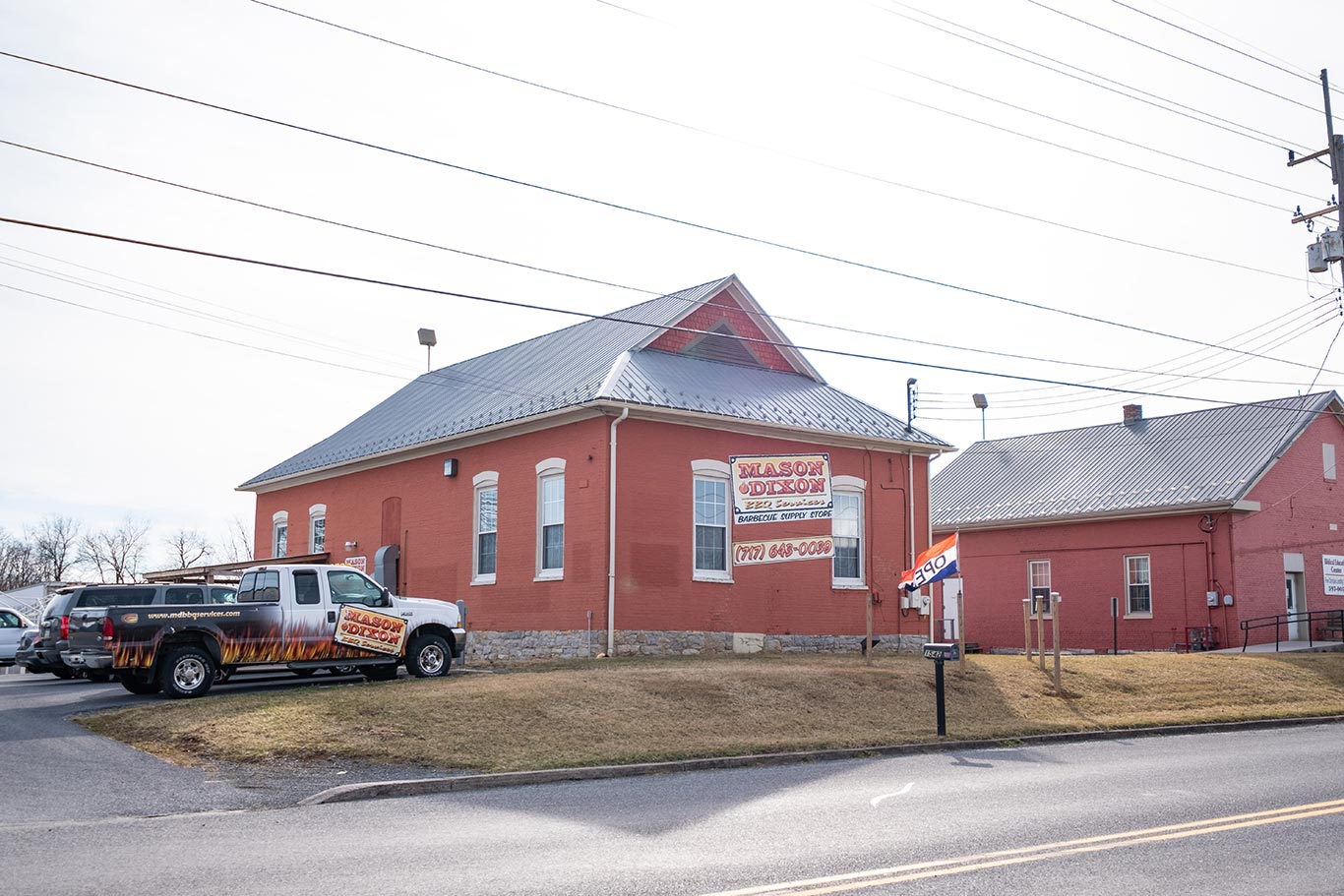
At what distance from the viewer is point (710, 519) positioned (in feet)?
79.0

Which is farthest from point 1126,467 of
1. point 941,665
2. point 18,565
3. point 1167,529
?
point 18,565

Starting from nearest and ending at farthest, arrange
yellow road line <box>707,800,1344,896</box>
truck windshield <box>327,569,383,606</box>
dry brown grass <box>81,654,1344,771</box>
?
1. yellow road line <box>707,800,1344,896</box>
2. dry brown grass <box>81,654,1344,771</box>
3. truck windshield <box>327,569,383,606</box>

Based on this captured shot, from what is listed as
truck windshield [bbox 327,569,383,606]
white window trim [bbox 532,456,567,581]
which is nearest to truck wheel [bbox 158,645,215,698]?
truck windshield [bbox 327,569,383,606]

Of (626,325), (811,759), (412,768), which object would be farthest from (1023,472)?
(412,768)

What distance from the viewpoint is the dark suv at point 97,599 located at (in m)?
21.8

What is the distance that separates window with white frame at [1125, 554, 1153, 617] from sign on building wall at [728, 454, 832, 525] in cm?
1402

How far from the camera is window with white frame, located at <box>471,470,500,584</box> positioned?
1011 inches

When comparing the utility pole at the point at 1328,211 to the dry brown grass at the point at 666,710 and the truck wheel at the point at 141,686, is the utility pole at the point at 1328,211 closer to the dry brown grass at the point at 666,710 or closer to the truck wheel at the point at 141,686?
the dry brown grass at the point at 666,710

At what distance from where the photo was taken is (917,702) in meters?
17.9

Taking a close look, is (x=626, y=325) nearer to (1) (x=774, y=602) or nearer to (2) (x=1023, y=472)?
(1) (x=774, y=602)

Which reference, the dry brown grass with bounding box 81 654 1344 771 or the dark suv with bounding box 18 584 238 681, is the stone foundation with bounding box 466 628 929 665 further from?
the dark suv with bounding box 18 584 238 681

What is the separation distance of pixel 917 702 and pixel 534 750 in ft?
22.0

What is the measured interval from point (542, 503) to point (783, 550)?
4942 millimetres

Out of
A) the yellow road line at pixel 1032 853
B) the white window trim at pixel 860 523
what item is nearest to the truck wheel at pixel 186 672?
the yellow road line at pixel 1032 853
